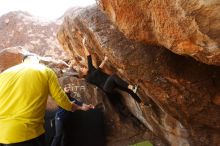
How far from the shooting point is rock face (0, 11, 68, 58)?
59.1 feet

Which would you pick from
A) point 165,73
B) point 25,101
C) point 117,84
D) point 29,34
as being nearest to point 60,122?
point 117,84

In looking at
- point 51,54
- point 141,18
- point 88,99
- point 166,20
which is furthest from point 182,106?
point 51,54

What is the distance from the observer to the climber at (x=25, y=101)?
5.09 metres

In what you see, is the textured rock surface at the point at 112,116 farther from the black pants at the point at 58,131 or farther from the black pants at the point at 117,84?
the black pants at the point at 117,84

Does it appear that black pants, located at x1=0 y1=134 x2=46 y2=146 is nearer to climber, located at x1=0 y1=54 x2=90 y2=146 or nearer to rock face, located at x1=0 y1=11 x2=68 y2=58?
climber, located at x1=0 y1=54 x2=90 y2=146

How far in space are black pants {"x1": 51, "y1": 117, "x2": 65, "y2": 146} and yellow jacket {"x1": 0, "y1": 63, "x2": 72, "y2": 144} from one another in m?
3.02

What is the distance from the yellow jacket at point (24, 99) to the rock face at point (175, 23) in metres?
1.44

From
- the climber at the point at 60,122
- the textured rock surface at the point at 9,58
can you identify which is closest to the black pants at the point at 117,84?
the climber at the point at 60,122

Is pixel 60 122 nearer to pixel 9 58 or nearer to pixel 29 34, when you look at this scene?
pixel 9 58

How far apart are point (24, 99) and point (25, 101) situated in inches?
1.3

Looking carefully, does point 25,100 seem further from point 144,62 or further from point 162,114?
point 162,114

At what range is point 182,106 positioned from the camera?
5.90 m

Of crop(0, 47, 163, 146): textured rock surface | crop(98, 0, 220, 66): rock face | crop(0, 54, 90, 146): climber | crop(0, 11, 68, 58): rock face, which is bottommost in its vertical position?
crop(0, 11, 68, 58): rock face

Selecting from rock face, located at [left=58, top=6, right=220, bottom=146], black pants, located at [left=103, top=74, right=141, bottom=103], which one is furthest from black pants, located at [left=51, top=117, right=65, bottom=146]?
rock face, located at [left=58, top=6, right=220, bottom=146]
